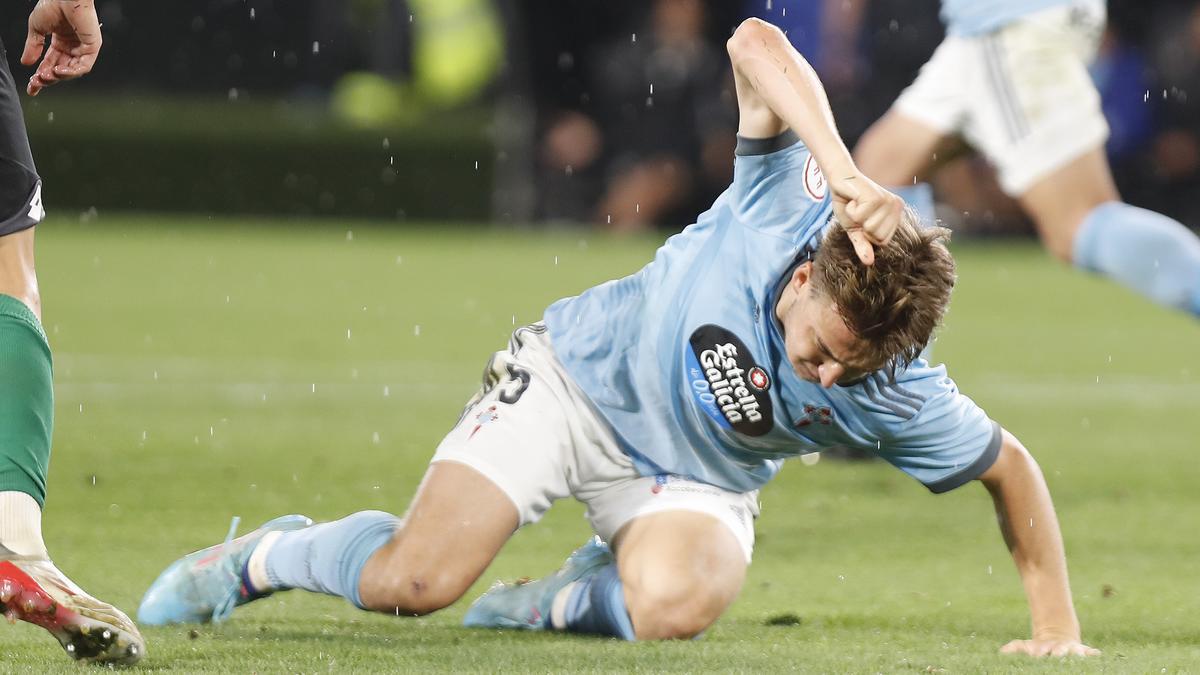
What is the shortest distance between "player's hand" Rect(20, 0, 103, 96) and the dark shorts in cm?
13

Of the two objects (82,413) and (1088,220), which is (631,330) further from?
(82,413)

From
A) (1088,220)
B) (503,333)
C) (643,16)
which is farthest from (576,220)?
(1088,220)

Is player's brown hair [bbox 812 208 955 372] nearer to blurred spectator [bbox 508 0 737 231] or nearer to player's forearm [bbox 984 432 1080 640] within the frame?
player's forearm [bbox 984 432 1080 640]

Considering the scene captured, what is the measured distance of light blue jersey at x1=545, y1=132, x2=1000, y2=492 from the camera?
3.76m

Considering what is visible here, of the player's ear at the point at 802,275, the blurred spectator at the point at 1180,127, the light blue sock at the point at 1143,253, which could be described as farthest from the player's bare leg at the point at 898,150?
the blurred spectator at the point at 1180,127

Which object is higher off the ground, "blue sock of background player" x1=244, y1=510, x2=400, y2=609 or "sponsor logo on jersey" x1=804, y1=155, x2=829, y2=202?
"sponsor logo on jersey" x1=804, y1=155, x2=829, y2=202

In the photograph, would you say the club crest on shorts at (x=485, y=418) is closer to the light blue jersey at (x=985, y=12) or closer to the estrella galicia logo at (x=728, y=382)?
the estrella galicia logo at (x=728, y=382)

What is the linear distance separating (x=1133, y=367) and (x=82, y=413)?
16.6 feet

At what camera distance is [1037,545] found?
3.81m

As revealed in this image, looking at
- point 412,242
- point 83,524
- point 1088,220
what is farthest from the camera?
point 412,242

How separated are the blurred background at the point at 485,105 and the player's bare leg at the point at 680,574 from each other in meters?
12.0

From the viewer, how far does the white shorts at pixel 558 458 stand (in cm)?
396

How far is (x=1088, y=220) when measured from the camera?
565 centimetres

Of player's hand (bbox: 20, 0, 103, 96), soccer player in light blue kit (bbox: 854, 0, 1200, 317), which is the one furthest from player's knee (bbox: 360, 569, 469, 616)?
soccer player in light blue kit (bbox: 854, 0, 1200, 317)
